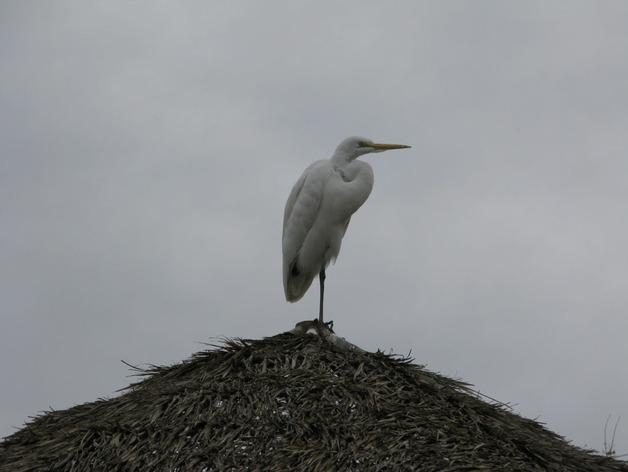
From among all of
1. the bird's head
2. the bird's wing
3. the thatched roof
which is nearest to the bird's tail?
the bird's wing

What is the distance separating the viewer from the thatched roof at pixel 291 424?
214 inches

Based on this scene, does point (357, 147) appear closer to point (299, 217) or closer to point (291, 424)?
point (299, 217)

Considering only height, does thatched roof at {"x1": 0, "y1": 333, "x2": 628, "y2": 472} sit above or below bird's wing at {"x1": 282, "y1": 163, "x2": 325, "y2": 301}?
below

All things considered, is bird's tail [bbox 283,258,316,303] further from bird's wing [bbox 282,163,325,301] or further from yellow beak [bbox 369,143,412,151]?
yellow beak [bbox 369,143,412,151]

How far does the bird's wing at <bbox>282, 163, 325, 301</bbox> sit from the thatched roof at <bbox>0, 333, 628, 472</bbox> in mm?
2022

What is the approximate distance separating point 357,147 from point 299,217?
→ 75 centimetres

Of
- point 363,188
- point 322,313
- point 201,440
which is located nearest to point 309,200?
point 363,188

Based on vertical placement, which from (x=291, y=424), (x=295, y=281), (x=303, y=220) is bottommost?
(x=291, y=424)

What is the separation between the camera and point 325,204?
8.49 metres

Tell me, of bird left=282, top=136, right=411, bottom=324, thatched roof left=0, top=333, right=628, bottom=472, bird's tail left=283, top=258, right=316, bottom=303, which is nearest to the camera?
thatched roof left=0, top=333, right=628, bottom=472

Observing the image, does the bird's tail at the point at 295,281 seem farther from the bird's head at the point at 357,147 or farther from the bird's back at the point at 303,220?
the bird's head at the point at 357,147

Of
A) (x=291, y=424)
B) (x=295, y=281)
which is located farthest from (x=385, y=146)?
(x=291, y=424)

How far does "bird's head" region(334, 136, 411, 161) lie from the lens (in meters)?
8.59

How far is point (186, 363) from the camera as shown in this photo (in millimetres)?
6727
